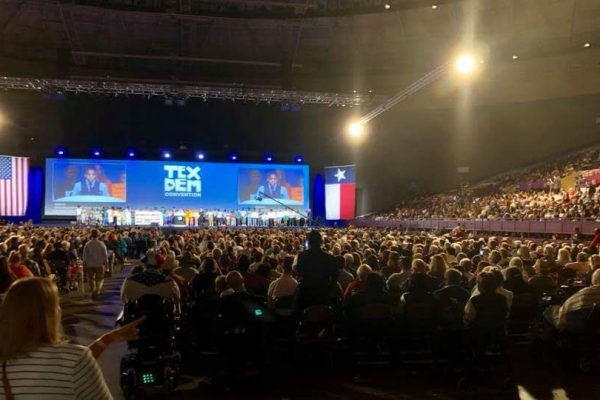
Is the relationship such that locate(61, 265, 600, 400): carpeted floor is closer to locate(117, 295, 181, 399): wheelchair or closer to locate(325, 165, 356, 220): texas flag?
locate(117, 295, 181, 399): wheelchair

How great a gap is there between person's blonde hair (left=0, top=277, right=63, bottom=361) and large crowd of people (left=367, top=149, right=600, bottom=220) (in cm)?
1757

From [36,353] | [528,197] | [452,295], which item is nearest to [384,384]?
[452,295]

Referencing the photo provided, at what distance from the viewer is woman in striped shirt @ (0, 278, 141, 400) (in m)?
1.90

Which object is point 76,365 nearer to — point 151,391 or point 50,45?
point 151,391

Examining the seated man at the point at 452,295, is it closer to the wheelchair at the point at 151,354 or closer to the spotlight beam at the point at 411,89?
the wheelchair at the point at 151,354

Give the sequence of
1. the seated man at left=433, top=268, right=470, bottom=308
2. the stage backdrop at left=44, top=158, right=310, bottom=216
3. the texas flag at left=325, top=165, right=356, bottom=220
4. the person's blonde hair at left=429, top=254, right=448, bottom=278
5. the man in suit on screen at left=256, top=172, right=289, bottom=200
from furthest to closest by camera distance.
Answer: the man in suit on screen at left=256, top=172, right=289, bottom=200, the texas flag at left=325, top=165, right=356, bottom=220, the stage backdrop at left=44, top=158, right=310, bottom=216, the person's blonde hair at left=429, top=254, right=448, bottom=278, the seated man at left=433, top=268, right=470, bottom=308

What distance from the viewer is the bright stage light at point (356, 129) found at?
2560 cm

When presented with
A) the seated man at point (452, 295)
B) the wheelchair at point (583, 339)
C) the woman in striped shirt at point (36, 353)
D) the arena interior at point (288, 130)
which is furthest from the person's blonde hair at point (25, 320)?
the arena interior at point (288, 130)

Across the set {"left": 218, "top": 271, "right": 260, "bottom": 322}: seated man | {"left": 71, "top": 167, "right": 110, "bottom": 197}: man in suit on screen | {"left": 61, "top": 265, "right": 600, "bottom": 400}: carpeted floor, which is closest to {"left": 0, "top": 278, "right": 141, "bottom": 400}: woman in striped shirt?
{"left": 218, "top": 271, "right": 260, "bottom": 322}: seated man

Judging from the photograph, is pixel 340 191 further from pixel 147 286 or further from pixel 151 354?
pixel 151 354

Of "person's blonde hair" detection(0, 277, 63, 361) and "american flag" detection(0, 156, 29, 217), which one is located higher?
"american flag" detection(0, 156, 29, 217)

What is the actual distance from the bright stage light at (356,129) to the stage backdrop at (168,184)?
3473 mm

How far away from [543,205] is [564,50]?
9949mm

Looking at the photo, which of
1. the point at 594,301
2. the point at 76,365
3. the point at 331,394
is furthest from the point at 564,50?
the point at 76,365
